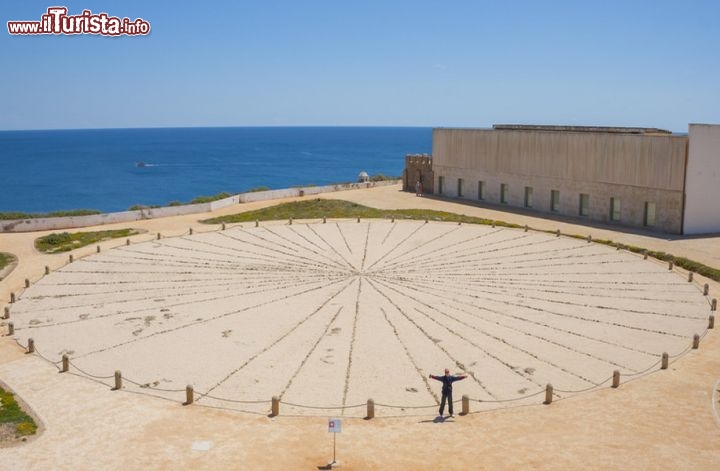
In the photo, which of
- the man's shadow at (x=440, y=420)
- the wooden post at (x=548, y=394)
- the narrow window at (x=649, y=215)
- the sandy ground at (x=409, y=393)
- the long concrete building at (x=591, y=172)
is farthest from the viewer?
the narrow window at (x=649, y=215)

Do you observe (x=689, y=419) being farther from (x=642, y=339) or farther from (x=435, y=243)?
(x=435, y=243)

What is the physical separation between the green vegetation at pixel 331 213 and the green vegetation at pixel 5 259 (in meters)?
14.9

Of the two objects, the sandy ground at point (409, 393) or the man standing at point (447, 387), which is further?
the man standing at point (447, 387)

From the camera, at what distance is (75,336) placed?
28766 mm

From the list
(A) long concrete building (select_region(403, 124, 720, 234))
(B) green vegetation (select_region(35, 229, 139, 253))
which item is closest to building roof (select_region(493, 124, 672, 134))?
(A) long concrete building (select_region(403, 124, 720, 234))

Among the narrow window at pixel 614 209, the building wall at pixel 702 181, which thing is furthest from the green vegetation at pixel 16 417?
the narrow window at pixel 614 209

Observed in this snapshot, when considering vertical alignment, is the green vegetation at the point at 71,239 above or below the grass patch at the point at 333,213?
below

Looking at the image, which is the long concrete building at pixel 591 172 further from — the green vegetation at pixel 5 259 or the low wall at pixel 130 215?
the green vegetation at pixel 5 259

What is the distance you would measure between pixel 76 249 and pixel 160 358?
72.1 feet

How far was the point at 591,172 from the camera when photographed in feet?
174

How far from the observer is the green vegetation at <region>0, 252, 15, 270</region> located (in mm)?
41397

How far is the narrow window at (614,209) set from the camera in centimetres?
5175

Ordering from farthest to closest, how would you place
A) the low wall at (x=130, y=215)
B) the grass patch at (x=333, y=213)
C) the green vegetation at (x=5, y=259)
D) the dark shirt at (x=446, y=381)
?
1. the grass patch at (x=333, y=213)
2. the low wall at (x=130, y=215)
3. the green vegetation at (x=5, y=259)
4. the dark shirt at (x=446, y=381)

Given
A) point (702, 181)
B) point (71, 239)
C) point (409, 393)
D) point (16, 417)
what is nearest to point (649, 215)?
point (702, 181)
